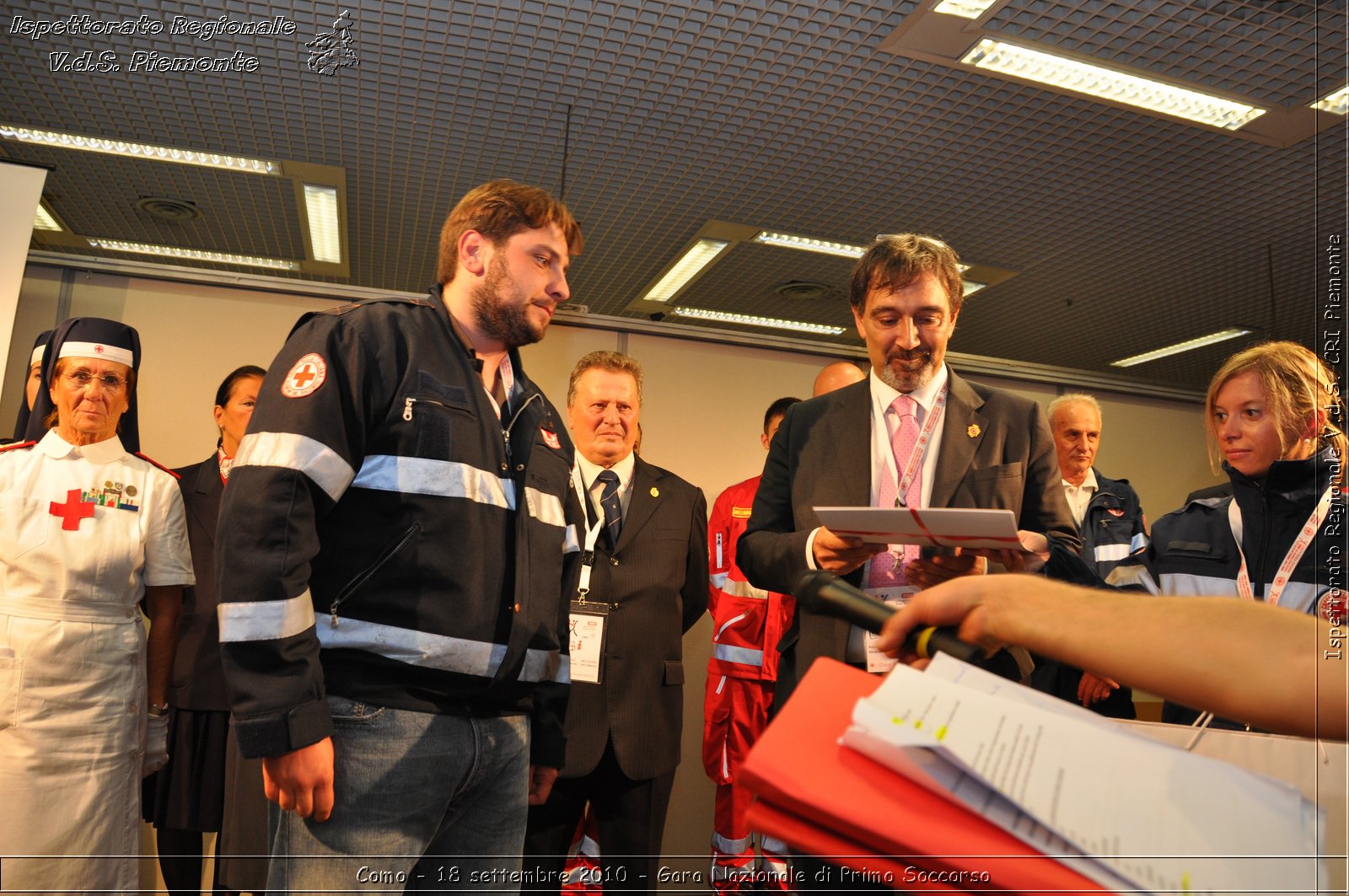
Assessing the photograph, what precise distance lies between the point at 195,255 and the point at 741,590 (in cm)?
391

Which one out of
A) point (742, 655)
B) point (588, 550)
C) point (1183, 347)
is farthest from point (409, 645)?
point (1183, 347)

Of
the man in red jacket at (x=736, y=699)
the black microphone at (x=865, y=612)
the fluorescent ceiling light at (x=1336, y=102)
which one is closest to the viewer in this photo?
the black microphone at (x=865, y=612)

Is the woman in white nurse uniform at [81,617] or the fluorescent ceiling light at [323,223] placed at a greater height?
the fluorescent ceiling light at [323,223]

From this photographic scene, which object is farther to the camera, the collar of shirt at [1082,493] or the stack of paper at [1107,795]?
the collar of shirt at [1082,493]

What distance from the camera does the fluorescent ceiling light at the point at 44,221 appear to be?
479 centimetres

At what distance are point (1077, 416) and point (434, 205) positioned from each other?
3649 mm

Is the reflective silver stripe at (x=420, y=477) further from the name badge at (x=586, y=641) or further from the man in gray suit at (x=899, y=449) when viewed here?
the name badge at (x=586, y=641)

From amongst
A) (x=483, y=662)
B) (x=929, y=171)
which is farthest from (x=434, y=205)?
(x=483, y=662)

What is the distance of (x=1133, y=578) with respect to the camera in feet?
8.86

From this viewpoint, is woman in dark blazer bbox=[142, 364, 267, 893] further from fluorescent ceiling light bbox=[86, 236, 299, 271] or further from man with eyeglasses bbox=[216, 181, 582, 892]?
fluorescent ceiling light bbox=[86, 236, 299, 271]

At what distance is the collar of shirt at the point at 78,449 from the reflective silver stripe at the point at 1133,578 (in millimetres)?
3390

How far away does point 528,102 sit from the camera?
3805mm

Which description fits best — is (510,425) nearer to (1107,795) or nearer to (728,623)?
(1107,795)

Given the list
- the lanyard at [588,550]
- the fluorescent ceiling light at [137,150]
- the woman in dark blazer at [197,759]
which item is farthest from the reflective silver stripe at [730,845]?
the fluorescent ceiling light at [137,150]
